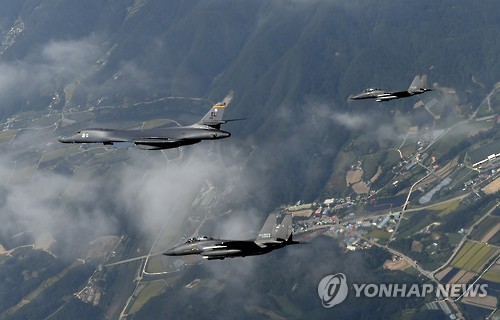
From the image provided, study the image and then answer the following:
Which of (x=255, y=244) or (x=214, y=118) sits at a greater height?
(x=214, y=118)

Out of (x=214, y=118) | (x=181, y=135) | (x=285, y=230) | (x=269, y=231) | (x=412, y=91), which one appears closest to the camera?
(x=285, y=230)

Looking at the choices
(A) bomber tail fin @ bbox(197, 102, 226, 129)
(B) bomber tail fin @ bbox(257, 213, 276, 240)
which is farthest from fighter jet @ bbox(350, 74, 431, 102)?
(B) bomber tail fin @ bbox(257, 213, 276, 240)

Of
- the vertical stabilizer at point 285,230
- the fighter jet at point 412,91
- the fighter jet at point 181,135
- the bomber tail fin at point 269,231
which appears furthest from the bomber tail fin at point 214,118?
the fighter jet at point 412,91

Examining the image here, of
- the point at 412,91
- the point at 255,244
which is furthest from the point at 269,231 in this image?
the point at 412,91

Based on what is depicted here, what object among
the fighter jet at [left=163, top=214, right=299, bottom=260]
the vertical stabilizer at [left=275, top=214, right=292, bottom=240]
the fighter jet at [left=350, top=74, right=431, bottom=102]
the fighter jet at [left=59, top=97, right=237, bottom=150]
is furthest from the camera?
the fighter jet at [left=350, top=74, right=431, bottom=102]

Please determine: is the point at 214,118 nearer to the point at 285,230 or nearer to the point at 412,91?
the point at 285,230

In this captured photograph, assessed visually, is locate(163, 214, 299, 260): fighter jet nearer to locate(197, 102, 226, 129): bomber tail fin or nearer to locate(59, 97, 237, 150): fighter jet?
locate(59, 97, 237, 150): fighter jet

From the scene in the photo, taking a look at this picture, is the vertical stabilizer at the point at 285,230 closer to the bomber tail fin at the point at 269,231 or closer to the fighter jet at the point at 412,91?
the bomber tail fin at the point at 269,231

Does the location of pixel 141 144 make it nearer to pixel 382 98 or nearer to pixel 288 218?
pixel 288 218

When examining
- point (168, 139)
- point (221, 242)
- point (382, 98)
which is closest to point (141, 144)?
point (168, 139)

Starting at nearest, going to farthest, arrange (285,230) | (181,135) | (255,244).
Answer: (255,244), (285,230), (181,135)

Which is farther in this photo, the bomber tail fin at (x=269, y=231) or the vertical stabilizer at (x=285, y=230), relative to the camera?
the bomber tail fin at (x=269, y=231)
